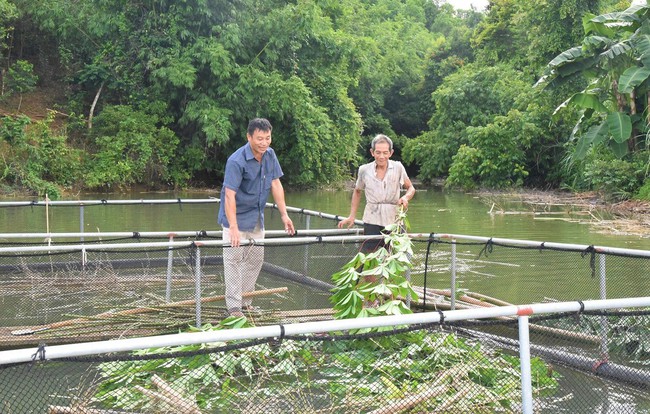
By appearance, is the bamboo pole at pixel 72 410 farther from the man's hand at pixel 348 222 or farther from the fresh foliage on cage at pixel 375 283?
the man's hand at pixel 348 222

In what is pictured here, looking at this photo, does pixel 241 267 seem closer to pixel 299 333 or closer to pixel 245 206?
pixel 245 206

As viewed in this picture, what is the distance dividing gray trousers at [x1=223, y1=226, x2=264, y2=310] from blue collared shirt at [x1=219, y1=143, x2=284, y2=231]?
0.37ft

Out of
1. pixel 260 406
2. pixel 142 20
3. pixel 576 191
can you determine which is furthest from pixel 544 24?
pixel 260 406

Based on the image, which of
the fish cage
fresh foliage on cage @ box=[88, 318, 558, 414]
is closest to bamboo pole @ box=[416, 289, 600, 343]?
the fish cage

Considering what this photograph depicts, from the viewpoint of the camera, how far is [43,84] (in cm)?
3216

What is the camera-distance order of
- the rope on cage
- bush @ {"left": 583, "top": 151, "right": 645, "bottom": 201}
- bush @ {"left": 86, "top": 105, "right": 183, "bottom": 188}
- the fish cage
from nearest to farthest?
the rope on cage → the fish cage → bush @ {"left": 583, "top": 151, "right": 645, "bottom": 201} → bush @ {"left": 86, "top": 105, "right": 183, "bottom": 188}

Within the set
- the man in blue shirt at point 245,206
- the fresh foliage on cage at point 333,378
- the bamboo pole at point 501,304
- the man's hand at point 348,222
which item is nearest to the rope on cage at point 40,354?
the fresh foliage on cage at point 333,378

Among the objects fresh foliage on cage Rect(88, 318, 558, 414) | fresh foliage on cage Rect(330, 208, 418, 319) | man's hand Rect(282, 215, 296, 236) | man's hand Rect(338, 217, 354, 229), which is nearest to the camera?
fresh foliage on cage Rect(88, 318, 558, 414)

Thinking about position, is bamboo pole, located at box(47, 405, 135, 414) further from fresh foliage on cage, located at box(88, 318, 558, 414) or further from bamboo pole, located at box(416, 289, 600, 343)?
bamboo pole, located at box(416, 289, 600, 343)

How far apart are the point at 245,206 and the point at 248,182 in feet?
0.73

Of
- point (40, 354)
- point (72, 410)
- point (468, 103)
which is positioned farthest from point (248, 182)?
point (468, 103)

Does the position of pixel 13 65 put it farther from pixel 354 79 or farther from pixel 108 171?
pixel 354 79

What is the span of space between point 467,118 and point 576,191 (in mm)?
10564

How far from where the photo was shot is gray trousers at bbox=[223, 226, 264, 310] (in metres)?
6.65
